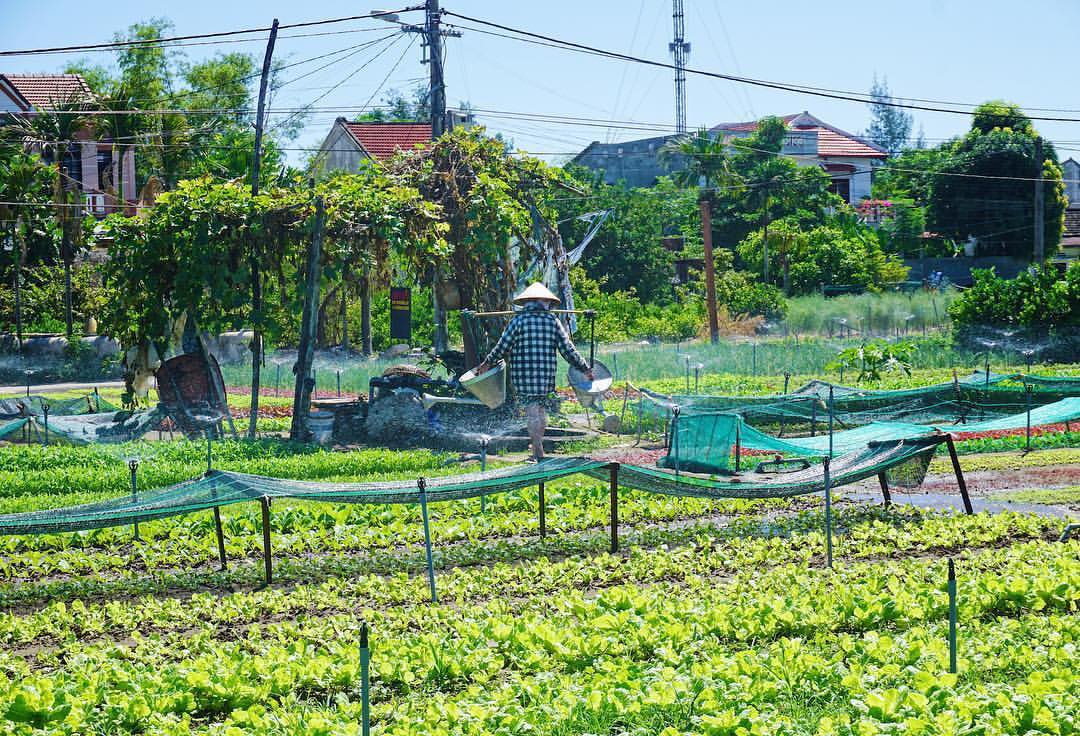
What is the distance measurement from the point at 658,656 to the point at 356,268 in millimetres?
12696

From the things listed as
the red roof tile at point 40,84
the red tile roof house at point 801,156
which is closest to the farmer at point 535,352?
the red roof tile at point 40,84

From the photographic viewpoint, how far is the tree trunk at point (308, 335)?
17.9 m

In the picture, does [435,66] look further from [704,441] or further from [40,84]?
[40,84]

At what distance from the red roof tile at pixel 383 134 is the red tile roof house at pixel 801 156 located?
38.0ft

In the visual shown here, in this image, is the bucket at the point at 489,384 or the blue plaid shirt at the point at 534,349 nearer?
the blue plaid shirt at the point at 534,349

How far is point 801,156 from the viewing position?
2391 inches

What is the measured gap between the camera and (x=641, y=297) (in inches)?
1826

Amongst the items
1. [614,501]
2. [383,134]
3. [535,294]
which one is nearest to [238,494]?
[614,501]

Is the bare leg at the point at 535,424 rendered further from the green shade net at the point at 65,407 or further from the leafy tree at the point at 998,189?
the leafy tree at the point at 998,189

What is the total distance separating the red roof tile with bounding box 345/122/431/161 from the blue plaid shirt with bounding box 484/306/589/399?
101 ft

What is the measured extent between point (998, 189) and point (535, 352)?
37817 mm

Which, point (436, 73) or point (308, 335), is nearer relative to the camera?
point (308, 335)

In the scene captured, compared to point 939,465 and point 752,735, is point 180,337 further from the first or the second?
point 752,735

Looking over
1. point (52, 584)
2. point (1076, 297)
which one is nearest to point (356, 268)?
point (52, 584)
